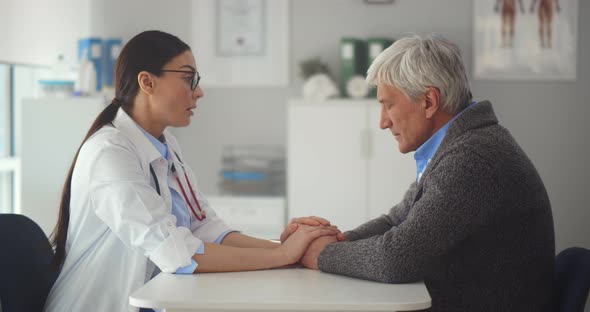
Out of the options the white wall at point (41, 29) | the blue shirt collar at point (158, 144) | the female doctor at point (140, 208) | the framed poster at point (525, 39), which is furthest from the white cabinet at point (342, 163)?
the blue shirt collar at point (158, 144)

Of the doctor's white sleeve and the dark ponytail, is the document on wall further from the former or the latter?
the doctor's white sleeve

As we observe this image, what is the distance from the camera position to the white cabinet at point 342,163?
4.97 m

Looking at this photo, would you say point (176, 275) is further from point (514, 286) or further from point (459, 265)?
point (514, 286)

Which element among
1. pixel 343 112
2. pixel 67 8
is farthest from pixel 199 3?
pixel 343 112

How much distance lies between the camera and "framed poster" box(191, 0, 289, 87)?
5.46 m

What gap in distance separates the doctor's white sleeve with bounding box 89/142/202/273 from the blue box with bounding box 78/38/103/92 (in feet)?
10.6

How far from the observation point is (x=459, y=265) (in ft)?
6.42

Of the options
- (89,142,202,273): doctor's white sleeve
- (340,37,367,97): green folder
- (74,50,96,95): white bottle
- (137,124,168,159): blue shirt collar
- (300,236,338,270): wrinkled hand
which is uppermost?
(340,37,367,97): green folder

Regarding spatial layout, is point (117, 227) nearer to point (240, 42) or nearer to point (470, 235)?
point (470, 235)

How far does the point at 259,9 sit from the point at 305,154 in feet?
3.80

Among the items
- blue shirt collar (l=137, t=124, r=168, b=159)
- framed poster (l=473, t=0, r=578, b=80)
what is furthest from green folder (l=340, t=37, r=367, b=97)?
blue shirt collar (l=137, t=124, r=168, b=159)

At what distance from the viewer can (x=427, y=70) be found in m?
2.16

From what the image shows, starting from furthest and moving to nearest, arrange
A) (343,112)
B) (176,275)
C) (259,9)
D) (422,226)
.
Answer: (259,9) < (343,112) < (176,275) < (422,226)

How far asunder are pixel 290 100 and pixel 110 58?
132cm
